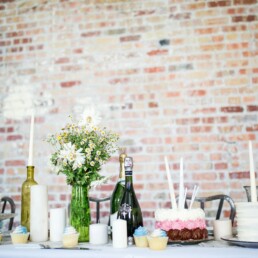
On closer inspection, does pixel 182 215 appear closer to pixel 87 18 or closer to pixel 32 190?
pixel 32 190

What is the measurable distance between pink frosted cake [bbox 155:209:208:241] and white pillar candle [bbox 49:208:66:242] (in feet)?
1.25

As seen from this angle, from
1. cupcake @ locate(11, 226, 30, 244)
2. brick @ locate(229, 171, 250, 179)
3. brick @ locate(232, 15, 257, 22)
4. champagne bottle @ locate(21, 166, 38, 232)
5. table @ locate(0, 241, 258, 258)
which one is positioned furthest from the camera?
brick @ locate(232, 15, 257, 22)

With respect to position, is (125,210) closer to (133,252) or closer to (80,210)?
(80,210)

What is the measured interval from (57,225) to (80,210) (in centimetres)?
10

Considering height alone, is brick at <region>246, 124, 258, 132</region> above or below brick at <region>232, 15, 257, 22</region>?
below

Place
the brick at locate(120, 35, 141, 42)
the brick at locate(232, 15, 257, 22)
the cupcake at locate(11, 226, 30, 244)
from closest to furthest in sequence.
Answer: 1. the cupcake at locate(11, 226, 30, 244)
2. the brick at locate(232, 15, 257, 22)
3. the brick at locate(120, 35, 141, 42)

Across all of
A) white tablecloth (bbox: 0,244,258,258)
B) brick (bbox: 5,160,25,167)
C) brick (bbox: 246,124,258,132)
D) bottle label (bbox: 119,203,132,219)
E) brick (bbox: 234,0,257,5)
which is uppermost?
brick (bbox: 234,0,257,5)

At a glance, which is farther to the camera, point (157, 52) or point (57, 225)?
point (157, 52)

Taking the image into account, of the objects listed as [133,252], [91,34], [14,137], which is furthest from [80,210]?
[91,34]

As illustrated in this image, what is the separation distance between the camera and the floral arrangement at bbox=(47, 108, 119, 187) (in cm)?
143

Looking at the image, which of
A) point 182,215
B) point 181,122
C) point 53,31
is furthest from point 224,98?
point 182,215

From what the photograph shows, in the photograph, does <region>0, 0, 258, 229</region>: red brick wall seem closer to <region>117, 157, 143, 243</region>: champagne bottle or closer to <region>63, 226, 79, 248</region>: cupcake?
<region>117, 157, 143, 243</region>: champagne bottle

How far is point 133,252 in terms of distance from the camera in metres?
1.18

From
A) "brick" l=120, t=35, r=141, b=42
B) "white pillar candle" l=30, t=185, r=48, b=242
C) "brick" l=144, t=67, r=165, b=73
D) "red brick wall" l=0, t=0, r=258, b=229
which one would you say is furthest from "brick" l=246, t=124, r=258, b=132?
"white pillar candle" l=30, t=185, r=48, b=242
